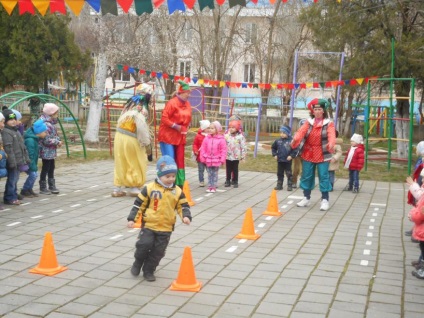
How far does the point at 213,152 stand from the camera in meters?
11.8

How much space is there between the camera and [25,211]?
9.33m

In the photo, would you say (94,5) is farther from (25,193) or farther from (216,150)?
(216,150)

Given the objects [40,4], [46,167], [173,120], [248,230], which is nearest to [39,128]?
[46,167]

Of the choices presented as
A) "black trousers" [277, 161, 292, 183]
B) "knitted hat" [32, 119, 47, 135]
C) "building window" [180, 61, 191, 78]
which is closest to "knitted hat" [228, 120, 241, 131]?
"black trousers" [277, 161, 292, 183]

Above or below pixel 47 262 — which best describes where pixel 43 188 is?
above

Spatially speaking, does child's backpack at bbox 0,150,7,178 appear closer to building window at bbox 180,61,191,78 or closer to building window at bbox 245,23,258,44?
building window at bbox 245,23,258,44

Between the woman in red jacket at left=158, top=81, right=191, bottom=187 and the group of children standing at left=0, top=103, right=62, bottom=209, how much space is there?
1.99 meters

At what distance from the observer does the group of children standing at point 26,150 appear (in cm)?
959

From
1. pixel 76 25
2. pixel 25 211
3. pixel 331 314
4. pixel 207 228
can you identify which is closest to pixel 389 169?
pixel 207 228

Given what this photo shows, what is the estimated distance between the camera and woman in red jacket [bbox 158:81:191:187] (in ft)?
33.2

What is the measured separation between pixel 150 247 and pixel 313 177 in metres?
4.94

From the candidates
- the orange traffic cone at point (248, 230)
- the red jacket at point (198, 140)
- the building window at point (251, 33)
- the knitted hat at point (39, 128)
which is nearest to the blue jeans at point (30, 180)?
the knitted hat at point (39, 128)

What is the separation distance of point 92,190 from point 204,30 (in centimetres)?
2132

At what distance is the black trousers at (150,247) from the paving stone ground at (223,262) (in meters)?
0.18
